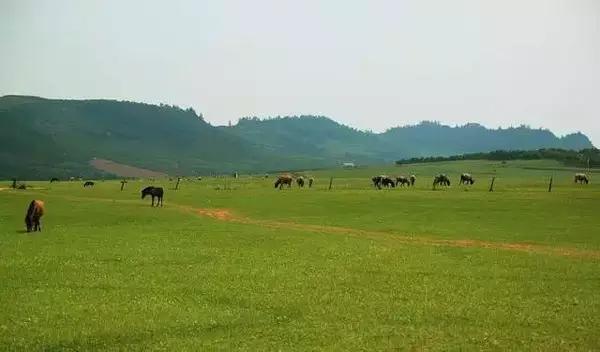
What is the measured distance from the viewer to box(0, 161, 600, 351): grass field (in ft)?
52.5

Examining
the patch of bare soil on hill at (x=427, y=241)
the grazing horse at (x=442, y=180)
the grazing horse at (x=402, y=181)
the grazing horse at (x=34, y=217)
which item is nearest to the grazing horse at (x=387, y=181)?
the grazing horse at (x=402, y=181)

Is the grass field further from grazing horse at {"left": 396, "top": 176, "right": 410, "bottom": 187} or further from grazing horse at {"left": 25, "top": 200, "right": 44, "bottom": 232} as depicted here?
grazing horse at {"left": 396, "top": 176, "right": 410, "bottom": 187}

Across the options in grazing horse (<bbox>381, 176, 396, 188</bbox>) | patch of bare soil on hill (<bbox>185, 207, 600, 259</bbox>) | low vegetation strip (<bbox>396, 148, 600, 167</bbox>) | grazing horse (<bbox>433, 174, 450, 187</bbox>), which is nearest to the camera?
patch of bare soil on hill (<bbox>185, 207, 600, 259</bbox>)

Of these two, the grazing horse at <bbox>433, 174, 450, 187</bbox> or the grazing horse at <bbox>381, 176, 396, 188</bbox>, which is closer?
the grazing horse at <bbox>433, 174, 450, 187</bbox>

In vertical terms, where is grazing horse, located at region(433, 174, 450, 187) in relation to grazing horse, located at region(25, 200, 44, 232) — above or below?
above

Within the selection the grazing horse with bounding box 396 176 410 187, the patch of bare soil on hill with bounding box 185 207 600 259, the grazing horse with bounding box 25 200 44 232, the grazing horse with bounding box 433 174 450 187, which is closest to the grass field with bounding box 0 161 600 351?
the patch of bare soil on hill with bounding box 185 207 600 259

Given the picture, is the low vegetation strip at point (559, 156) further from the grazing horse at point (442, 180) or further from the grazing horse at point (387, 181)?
the grazing horse at point (387, 181)

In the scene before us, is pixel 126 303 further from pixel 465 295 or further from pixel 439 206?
pixel 439 206

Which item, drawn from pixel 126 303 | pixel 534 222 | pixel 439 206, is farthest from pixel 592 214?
pixel 126 303

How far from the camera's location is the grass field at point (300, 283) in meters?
16.0

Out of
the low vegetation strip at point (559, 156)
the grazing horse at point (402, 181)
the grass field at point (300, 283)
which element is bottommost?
the grass field at point (300, 283)

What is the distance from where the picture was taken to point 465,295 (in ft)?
68.0

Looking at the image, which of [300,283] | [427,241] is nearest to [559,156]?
[427,241]

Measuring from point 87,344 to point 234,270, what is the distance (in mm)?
9886
